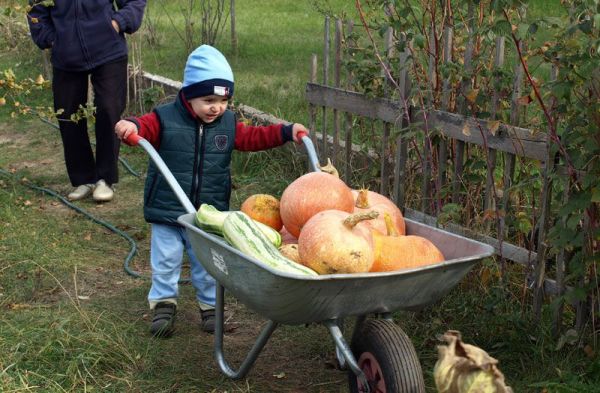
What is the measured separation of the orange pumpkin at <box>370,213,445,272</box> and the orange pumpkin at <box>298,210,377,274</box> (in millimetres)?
80

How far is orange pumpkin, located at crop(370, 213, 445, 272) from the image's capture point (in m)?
2.97

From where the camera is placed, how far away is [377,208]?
3.30m

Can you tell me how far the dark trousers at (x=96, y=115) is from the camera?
6445 millimetres

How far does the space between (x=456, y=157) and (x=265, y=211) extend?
133 centimetres

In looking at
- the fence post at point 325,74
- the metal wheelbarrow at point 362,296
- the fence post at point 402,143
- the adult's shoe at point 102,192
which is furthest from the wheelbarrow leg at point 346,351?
the adult's shoe at point 102,192

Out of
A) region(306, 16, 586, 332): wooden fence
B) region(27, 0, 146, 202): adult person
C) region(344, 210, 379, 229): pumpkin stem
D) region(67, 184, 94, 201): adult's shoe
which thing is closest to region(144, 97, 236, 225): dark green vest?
region(306, 16, 586, 332): wooden fence

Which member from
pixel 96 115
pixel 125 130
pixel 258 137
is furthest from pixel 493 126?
pixel 96 115

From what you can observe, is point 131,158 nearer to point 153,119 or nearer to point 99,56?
point 99,56

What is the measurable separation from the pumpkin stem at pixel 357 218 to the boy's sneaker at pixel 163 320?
157cm

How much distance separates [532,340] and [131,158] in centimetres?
472

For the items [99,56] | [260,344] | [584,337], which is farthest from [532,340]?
[99,56]

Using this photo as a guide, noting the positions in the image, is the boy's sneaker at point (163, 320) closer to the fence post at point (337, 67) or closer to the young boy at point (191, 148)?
the young boy at point (191, 148)

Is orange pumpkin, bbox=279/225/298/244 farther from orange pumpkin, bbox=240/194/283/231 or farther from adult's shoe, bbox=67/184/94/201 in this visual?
adult's shoe, bbox=67/184/94/201

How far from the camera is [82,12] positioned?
6.33m
